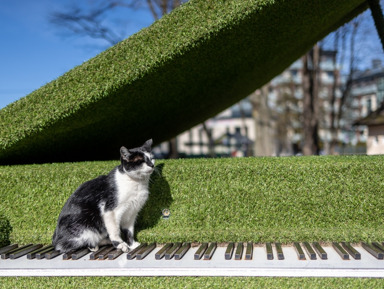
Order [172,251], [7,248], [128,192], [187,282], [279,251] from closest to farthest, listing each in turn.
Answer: [187,282], [279,251], [172,251], [128,192], [7,248]

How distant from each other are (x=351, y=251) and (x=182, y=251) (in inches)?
57.0

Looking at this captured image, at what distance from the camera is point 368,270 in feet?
8.29

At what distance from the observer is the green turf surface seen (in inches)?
102

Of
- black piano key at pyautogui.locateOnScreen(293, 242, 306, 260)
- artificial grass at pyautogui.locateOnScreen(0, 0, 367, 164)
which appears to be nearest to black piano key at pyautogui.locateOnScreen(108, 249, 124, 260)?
artificial grass at pyautogui.locateOnScreen(0, 0, 367, 164)

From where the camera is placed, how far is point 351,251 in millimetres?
2875

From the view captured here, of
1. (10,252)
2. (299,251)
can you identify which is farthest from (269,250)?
(10,252)

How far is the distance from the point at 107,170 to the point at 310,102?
977cm

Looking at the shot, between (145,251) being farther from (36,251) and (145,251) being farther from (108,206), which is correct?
(36,251)

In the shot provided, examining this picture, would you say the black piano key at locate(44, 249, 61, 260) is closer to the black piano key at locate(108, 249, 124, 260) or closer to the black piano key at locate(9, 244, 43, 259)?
the black piano key at locate(9, 244, 43, 259)

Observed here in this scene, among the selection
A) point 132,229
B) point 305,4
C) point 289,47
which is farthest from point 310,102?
point 132,229

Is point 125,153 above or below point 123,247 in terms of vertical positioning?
above

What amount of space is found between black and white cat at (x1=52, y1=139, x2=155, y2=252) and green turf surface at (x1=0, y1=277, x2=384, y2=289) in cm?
40

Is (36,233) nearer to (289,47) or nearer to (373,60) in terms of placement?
(289,47)

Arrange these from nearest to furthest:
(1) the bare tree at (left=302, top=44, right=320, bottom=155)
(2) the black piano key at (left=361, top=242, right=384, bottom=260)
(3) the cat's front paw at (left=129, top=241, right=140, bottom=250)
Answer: (2) the black piano key at (left=361, top=242, right=384, bottom=260)
(3) the cat's front paw at (left=129, top=241, right=140, bottom=250)
(1) the bare tree at (left=302, top=44, right=320, bottom=155)
